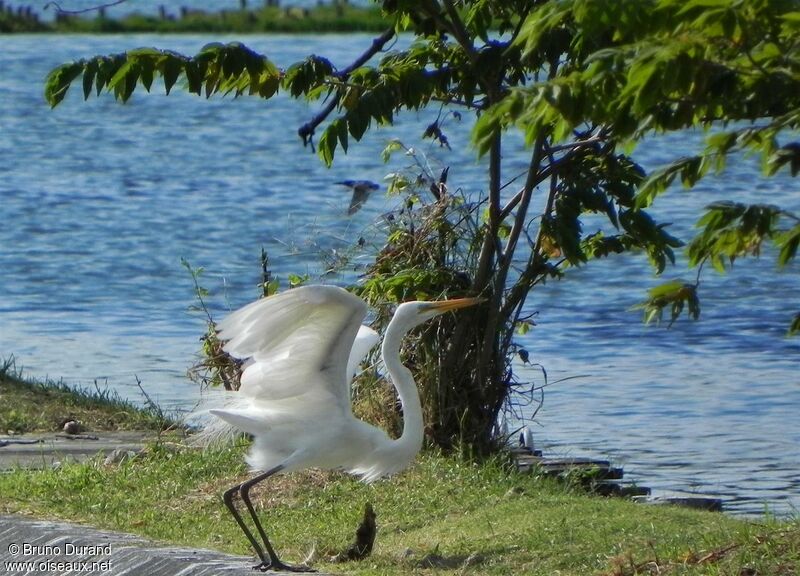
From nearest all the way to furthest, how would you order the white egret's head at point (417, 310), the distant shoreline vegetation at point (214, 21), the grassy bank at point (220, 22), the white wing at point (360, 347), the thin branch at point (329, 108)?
1. the white egret's head at point (417, 310)
2. the white wing at point (360, 347)
3. the thin branch at point (329, 108)
4. the grassy bank at point (220, 22)
5. the distant shoreline vegetation at point (214, 21)

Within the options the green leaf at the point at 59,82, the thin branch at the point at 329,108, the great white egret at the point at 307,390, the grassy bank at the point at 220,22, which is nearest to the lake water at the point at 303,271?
the thin branch at the point at 329,108

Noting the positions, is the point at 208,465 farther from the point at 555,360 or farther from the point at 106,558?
the point at 555,360

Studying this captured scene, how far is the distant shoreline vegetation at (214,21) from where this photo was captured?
5372 cm

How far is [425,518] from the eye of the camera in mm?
6688

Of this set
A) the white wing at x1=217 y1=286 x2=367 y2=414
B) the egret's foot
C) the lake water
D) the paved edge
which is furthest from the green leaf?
the lake water

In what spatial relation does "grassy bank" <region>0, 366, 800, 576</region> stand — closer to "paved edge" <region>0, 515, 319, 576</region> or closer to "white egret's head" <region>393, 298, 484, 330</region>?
"paved edge" <region>0, 515, 319, 576</region>

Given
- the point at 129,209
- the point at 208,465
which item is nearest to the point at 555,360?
the point at 208,465

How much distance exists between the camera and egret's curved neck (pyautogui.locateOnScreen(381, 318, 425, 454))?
630cm

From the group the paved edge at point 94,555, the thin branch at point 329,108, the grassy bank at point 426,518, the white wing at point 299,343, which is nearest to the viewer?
the paved edge at point 94,555

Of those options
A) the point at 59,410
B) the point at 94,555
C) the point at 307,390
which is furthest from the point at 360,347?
the point at 59,410

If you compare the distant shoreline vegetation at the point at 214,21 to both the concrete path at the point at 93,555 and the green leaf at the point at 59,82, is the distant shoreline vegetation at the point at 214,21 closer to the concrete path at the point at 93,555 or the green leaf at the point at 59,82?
the green leaf at the point at 59,82

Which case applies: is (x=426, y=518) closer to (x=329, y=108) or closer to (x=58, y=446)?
(x=329, y=108)

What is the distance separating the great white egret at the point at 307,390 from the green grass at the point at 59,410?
321 cm

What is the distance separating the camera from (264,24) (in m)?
54.5
